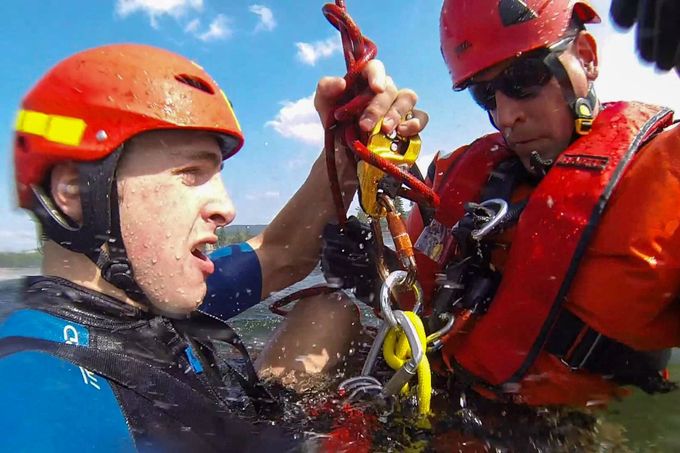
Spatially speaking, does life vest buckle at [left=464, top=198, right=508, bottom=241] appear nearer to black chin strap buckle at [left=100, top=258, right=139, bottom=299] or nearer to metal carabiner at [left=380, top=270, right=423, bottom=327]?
metal carabiner at [left=380, top=270, right=423, bottom=327]

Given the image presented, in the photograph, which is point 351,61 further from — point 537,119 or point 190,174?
point 537,119

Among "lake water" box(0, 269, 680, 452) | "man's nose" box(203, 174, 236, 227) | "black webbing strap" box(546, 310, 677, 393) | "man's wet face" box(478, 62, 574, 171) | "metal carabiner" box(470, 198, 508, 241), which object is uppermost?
"man's wet face" box(478, 62, 574, 171)

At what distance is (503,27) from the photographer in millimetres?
2785

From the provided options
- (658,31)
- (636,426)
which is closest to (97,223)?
(658,31)

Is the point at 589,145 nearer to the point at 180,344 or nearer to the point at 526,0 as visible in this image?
the point at 526,0

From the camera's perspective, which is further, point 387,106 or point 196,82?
point 387,106

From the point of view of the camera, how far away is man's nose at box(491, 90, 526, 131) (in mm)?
2773

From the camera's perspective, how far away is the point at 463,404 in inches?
106

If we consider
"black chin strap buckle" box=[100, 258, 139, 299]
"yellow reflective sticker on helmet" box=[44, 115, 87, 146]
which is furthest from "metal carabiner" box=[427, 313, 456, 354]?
"yellow reflective sticker on helmet" box=[44, 115, 87, 146]

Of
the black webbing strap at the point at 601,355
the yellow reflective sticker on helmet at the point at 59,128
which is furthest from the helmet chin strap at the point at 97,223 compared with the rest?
the black webbing strap at the point at 601,355

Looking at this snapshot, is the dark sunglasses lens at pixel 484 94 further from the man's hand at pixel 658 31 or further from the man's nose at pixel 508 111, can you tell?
the man's hand at pixel 658 31

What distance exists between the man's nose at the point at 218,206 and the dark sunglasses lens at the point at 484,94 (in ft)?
5.40

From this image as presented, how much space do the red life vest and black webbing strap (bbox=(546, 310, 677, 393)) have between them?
0.08m

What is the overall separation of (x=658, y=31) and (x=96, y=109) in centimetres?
228
